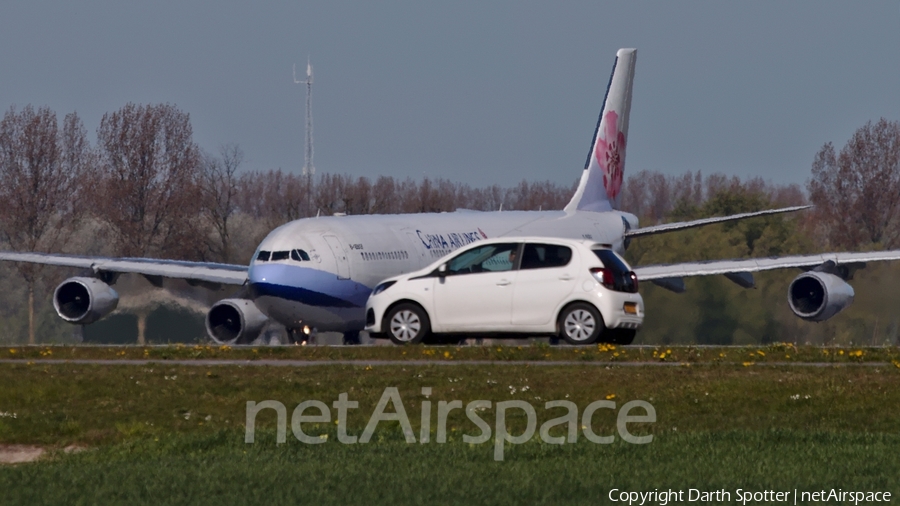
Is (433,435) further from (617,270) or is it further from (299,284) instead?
(299,284)

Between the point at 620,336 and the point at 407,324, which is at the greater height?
the point at 407,324

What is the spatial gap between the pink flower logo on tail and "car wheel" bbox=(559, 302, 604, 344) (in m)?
23.2

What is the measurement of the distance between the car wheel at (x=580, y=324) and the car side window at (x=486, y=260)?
3.27ft

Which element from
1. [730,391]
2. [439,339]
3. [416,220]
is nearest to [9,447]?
[730,391]

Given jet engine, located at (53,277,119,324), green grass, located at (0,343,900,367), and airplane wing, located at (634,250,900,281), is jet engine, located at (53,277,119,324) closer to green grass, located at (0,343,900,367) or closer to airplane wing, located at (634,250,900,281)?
airplane wing, located at (634,250,900,281)

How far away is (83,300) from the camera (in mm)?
33312

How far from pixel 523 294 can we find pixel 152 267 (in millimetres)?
15936

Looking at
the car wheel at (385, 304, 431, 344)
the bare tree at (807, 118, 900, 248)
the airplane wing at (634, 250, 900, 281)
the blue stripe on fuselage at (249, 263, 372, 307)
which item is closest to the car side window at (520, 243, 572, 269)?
the car wheel at (385, 304, 431, 344)

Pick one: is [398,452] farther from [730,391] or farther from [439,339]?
[439,339]

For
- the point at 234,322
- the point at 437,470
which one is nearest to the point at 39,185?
the point at 234,322

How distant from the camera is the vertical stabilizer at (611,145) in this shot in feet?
143

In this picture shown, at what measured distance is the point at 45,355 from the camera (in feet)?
64.4

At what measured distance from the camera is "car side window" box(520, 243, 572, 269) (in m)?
21.3

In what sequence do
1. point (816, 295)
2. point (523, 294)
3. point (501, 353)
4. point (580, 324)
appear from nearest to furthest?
point (501, 353) < point (580, 324) < point (523, 294) < point (816, 295)
